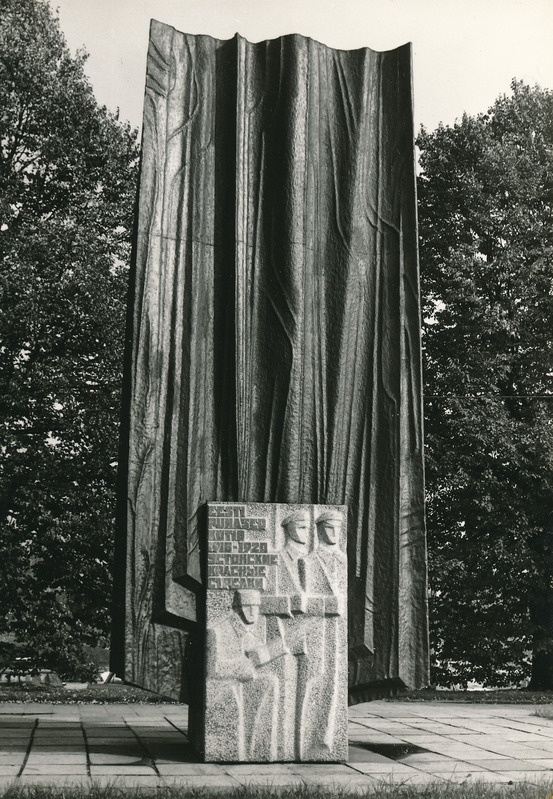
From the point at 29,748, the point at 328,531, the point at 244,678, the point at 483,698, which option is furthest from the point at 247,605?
the point at 483,698

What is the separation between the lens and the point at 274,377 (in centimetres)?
806

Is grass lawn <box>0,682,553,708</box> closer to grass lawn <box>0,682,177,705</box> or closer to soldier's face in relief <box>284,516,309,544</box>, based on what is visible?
grass lawn <box>0,682,177,705</box>

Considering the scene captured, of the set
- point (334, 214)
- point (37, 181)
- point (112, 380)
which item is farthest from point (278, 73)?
point (37, 181)

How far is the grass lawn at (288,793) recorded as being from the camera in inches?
231

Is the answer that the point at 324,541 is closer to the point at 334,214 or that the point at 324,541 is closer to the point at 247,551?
the point at 247,551

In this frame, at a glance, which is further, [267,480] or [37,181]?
[37,181]

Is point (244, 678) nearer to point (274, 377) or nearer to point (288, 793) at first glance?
point (288, 793)

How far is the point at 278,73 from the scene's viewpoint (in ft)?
27.7

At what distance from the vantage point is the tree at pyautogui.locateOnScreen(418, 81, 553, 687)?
1759 cm

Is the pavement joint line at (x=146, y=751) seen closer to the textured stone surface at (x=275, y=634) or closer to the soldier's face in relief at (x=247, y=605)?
the textured stone surface at (x=275, y=634)

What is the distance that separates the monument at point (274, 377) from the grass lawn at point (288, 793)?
121cm

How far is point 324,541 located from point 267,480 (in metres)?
0.63

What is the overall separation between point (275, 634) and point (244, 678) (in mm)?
383

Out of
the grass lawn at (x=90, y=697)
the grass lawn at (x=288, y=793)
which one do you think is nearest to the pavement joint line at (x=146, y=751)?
the grass lawn at (x=288, y=793)
